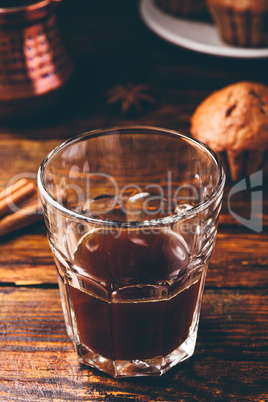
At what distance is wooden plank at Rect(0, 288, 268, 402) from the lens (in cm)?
68

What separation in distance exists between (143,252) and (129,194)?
19cm

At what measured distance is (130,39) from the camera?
173 centimetres

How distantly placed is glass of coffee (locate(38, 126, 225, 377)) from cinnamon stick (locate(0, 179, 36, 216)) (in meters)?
0.20

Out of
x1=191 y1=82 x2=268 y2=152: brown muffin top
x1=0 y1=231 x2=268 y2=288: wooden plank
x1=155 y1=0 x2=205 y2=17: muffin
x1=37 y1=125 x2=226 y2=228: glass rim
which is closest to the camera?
x1=37 y1=125 x2=226 y2=228: glass rim

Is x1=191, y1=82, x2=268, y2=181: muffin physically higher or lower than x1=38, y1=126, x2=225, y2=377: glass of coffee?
lower

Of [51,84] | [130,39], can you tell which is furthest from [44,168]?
[130,39]

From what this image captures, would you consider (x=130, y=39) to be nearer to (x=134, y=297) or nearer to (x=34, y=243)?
(x=34, y=243)

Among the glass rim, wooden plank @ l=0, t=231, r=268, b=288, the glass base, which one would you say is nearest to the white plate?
wooden plank @ l=0, t=231, r=268, b=288

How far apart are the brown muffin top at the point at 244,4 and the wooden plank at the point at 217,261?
785mm

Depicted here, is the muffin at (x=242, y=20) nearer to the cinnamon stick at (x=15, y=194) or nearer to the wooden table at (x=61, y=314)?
the wooden table at (x=61, y=314)

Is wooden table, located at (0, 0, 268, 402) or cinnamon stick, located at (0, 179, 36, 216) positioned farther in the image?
cinnamon stick, located at (0, 179, 36, 216)

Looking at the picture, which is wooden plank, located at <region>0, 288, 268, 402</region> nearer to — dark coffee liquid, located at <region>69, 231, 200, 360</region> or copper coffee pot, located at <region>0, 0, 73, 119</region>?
dark coffee liquid, located at <region>69, 231, 200, 360</region>

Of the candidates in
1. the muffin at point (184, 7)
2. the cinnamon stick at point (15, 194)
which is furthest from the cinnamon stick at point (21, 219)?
the muffin at point (184, 7)

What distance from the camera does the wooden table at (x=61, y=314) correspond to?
0.69m
